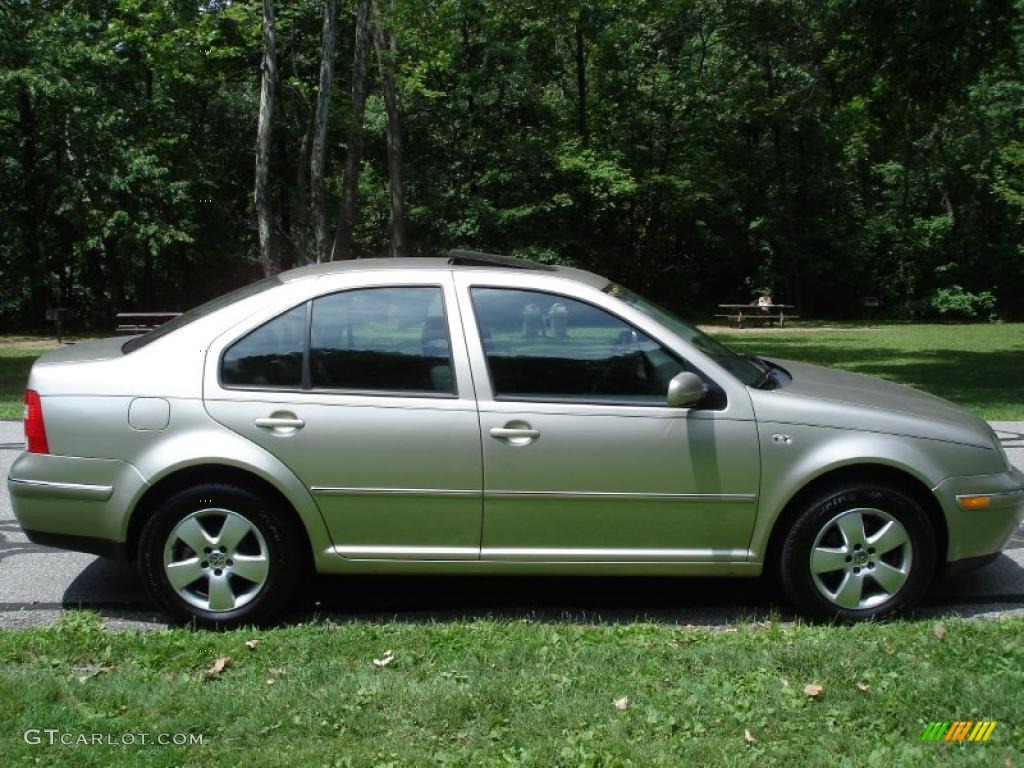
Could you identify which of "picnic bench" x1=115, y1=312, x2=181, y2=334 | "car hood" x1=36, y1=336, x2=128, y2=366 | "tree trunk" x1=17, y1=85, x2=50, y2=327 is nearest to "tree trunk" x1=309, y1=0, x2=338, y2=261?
"picnic bench" x1=115, y1=312, x2=181, y2=334

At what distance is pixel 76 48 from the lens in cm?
2886

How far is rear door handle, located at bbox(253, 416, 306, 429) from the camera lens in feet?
15.8

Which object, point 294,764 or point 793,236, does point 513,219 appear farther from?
point 294,764

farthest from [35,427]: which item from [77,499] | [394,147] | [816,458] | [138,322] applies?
[394,147]

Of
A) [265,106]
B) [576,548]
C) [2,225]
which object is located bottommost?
[576,548]

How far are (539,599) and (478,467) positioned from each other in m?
0.95

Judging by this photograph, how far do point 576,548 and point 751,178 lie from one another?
36737 mm

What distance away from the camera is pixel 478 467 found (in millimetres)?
4781

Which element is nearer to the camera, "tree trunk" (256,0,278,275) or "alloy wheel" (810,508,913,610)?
"alloy wheel" (810,508,913,610)

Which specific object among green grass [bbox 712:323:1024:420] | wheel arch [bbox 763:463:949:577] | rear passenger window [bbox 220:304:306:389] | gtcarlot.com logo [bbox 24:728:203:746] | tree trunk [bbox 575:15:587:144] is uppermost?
tree trunk [bbox 575:15:587:144]

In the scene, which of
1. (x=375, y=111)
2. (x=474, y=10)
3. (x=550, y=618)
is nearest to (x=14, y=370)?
(x=474, y=10)

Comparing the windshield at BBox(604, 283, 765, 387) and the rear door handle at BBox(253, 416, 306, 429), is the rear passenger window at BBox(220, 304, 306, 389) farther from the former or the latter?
the windshield at BBox(604, 283, 765, 387)

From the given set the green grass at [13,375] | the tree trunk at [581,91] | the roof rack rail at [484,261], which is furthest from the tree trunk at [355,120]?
the roof rack rail at [484,261]

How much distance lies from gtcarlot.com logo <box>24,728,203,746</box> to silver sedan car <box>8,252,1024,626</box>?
3.89ft
